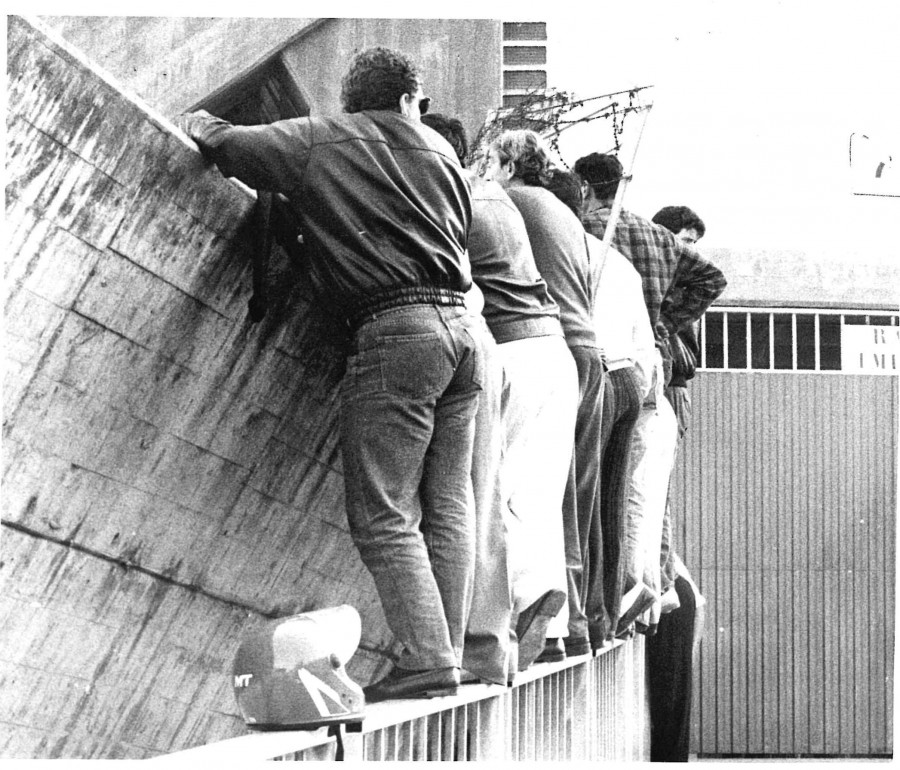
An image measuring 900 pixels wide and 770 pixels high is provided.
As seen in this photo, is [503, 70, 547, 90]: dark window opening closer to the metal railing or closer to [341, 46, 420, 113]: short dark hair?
the metal railing

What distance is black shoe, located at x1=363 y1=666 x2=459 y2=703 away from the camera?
4.01 m

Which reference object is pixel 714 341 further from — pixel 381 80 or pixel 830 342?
pixel 381 80

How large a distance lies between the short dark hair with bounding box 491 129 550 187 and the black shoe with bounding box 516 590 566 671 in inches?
54.5

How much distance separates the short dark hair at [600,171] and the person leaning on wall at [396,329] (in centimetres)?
267

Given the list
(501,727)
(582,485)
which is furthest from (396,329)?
(582,485)

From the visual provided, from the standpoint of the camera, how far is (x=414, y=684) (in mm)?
4016

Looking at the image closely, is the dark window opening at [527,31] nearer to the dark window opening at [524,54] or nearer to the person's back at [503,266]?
the dark window opening at [524,54]

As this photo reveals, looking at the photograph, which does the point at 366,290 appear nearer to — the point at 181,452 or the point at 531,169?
the point at 181,452

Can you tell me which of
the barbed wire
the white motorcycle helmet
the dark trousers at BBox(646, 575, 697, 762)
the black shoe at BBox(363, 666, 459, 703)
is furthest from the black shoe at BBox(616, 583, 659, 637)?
the dark trousers at BBox(646, 575, 697, 762)

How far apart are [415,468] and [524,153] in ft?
5.65

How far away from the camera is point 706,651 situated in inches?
589

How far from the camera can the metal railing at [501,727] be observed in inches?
129

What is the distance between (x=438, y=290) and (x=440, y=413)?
0.30m

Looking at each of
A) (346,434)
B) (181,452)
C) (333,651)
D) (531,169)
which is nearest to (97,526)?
(181,452)
